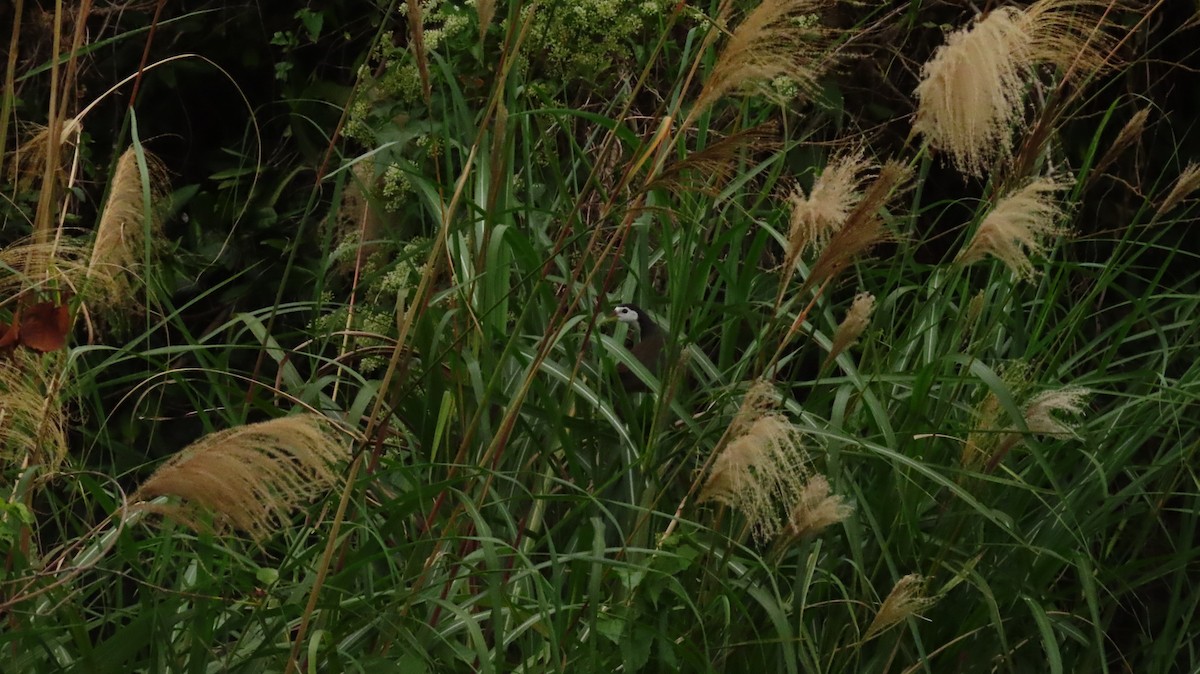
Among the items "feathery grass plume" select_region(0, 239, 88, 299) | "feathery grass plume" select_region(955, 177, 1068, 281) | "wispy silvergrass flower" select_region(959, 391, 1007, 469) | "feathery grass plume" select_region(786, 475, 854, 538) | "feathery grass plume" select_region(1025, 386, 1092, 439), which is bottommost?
"wispy silvergrass flower" select_region(959, 391, 1007, 469)

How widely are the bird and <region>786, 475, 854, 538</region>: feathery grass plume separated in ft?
2.51

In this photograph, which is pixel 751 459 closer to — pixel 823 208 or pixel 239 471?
pixel 823 208

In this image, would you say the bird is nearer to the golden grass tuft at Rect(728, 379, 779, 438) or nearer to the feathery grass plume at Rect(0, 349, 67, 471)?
the golden grass tuft at Rect(728, 379, 779, 438)

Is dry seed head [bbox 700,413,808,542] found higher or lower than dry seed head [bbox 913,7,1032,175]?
lower

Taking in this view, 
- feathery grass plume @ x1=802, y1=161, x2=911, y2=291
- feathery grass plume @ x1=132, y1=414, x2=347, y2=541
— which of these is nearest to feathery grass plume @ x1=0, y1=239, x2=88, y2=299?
feathery grass plume @ x1=132, y1=414, x2=347, y2=541

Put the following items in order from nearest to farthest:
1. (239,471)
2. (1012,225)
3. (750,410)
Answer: (239,471) → (750,410) → (1012,225)

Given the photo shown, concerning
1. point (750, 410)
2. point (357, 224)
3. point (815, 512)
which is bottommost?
point (357, 224)

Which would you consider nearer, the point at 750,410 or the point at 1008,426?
the point at 750,410

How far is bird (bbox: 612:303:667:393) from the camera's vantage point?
2.78 meters

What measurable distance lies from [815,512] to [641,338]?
3.01ft

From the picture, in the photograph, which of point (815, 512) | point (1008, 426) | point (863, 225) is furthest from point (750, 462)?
point (1008, 426)

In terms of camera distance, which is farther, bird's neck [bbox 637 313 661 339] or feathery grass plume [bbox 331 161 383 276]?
feathery grass plume [bbox 331 161 383 276]

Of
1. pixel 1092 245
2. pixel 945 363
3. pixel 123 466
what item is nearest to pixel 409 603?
pixel 945 363

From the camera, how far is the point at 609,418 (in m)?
2.45
